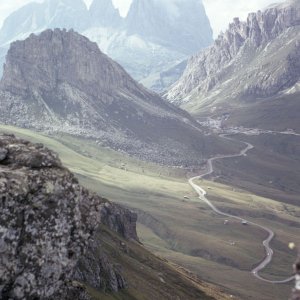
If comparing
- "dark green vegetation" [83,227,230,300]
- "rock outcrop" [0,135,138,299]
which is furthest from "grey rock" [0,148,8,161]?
"dark green vegetation" [83,227,230,300]

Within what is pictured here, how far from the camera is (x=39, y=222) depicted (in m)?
34.2

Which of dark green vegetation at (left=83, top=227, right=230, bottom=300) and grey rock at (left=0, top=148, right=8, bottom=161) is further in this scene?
dark green vegetation at (left=83, top=227, right=230, bottom=300)

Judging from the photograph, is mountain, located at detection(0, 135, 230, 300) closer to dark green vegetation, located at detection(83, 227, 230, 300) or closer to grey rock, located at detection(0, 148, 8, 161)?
grey rock, located at detection(0, 148, 8, 161)

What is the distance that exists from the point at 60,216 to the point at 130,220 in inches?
5012

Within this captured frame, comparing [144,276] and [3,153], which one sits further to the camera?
[144,276]

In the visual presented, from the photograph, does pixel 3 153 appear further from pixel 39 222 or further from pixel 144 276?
pixel 144 276

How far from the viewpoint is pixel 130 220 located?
16188 centimetres

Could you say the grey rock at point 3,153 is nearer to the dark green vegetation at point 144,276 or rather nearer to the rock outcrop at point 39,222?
the rock outcrop at point 39,222

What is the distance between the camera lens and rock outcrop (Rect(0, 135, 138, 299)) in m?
32.2

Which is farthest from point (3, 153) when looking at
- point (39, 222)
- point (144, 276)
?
point (144, 276)

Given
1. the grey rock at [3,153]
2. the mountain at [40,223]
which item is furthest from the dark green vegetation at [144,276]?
the grey rock at [3,153]

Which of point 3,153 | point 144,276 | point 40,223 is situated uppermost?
point 3,153

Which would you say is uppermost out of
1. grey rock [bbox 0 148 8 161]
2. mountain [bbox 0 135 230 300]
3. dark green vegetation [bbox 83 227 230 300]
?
grey rock [bbox 0 148 8 161]

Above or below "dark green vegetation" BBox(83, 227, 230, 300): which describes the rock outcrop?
above
